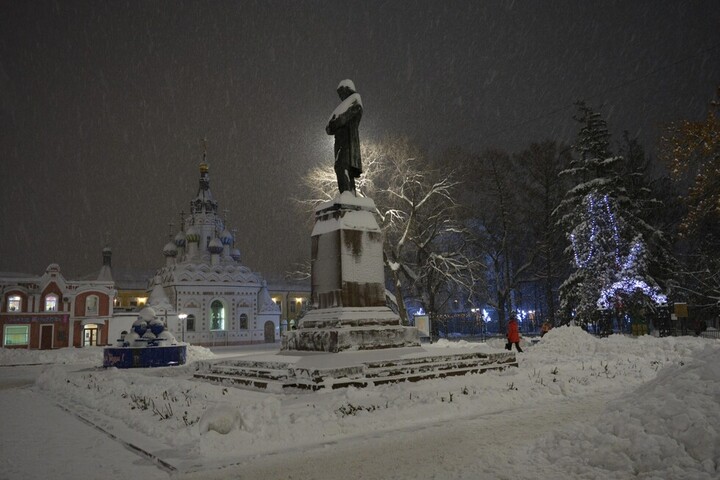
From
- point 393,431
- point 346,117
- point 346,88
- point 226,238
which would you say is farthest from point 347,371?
point 226,238

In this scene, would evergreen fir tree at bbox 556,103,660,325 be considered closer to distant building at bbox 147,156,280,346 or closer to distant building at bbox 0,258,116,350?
distant building at bbox 147,156,280,346

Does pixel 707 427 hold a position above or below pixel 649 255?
below

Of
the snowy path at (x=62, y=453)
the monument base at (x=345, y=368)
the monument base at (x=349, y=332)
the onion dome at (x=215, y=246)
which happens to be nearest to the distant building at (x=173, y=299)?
the onion dome at (x=215, y=246)

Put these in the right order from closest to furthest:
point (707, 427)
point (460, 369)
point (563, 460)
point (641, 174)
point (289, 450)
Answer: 1. point (707, 427)
2. point (563, 460)
3. point (289, 450)
4. point (460, 369)
5. point (641, 174)

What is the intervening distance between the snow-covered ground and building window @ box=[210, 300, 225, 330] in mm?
44564

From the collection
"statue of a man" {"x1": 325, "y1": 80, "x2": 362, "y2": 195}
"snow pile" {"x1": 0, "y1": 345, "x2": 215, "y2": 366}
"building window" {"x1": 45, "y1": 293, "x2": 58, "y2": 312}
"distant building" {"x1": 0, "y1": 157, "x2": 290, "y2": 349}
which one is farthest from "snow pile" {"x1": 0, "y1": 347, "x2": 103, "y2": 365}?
"statue of a man" {"x1": 325, "y1": 80, "x2": 362, "y2": 195}

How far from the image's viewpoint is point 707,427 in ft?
15.2

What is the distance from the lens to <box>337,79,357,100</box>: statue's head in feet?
47.7

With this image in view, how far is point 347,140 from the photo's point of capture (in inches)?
558

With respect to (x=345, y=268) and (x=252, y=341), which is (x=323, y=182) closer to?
(x=345, y=268)

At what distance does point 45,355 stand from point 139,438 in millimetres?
26796

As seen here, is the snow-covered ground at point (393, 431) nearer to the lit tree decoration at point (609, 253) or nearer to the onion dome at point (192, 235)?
the lit tree decoration at point (609, 253)

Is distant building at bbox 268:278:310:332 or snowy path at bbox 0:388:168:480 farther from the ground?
distant building at bbox 268:278:310:332

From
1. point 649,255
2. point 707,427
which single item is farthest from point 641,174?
point 707,427
